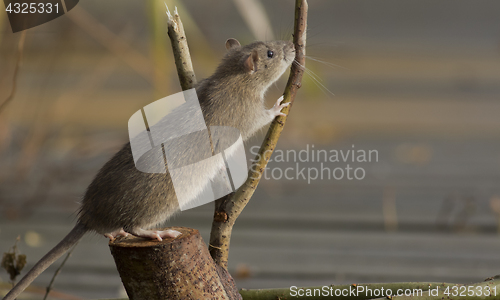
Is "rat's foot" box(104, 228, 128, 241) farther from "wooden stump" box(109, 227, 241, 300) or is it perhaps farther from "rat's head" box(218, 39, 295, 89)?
"rat's head" box(218, 39, 295, 89)

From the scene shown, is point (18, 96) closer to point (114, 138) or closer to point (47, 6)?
point (114, 138)

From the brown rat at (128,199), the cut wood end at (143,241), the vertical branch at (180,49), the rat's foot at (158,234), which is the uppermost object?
the vertical branch at (180,49)

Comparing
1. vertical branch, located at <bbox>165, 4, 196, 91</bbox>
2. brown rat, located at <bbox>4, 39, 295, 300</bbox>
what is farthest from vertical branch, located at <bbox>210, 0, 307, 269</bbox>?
vertical branch, located at <bbox>165, 4, 196, 91</bbox>

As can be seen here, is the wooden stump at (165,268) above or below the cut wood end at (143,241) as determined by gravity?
below

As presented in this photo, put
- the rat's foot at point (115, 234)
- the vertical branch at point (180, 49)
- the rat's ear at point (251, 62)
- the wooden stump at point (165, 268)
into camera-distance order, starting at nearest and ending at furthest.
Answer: the wooden stump at point (165, 268) → the rat's foot at point (115, 234) → the vertical branch at point (180, 49) → the rat's ear at point (251, 62)

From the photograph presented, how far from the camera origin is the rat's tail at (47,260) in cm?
92

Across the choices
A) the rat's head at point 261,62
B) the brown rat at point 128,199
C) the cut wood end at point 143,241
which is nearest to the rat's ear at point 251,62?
the rat's head at point 261,62

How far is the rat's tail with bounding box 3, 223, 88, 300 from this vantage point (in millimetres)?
920

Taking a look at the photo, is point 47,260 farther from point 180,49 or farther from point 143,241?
point 180,49

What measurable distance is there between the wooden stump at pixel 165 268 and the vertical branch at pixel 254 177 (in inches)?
6.1

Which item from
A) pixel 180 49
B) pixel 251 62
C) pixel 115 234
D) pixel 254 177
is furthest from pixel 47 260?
pixel 251 62

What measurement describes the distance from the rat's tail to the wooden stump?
0.38 ft

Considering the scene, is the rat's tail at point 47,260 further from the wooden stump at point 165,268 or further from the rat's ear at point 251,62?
the rat's ear at point 251,62

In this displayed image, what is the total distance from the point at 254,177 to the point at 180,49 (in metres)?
0.38
